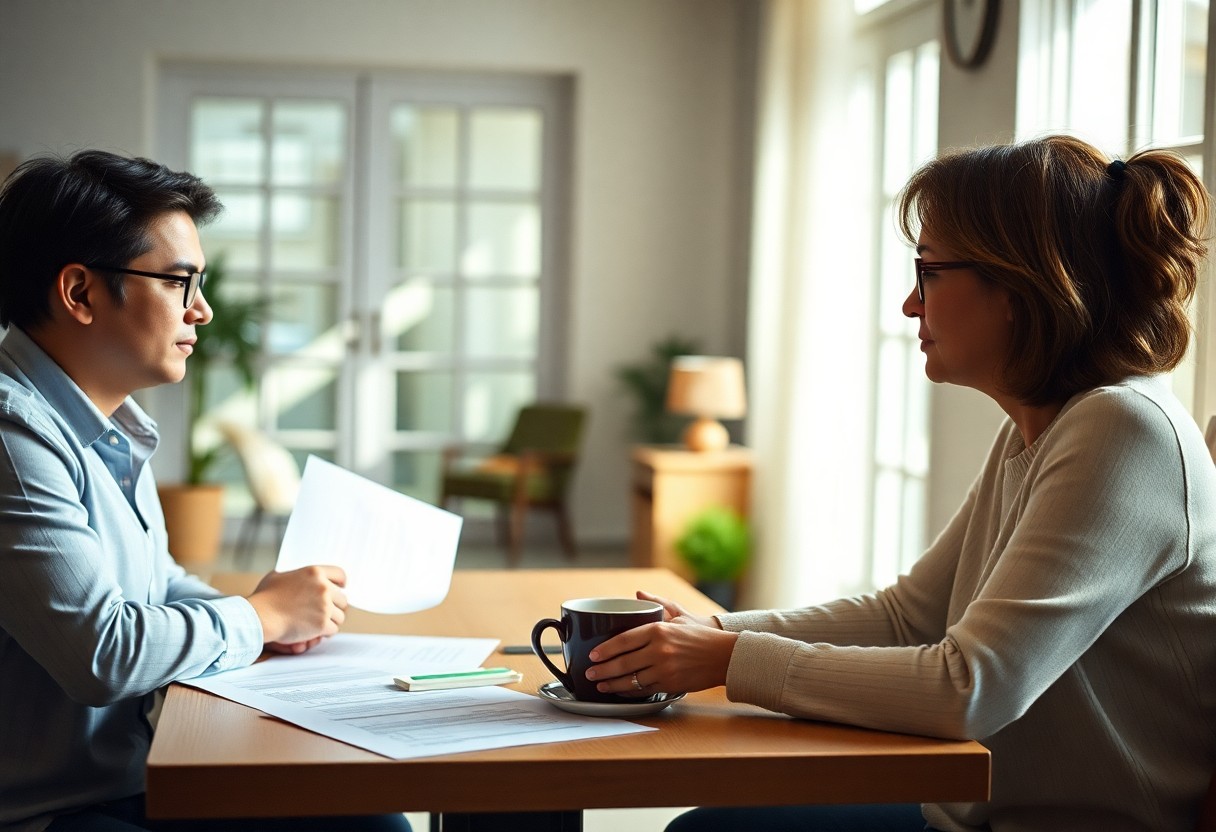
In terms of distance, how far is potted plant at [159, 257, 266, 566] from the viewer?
19.4 feet

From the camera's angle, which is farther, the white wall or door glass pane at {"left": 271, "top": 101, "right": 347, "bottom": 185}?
door glass pane at {"left": 271, "top": 101, "right": 347, "bottom": 185}

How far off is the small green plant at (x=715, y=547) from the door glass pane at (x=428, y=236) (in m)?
2.32

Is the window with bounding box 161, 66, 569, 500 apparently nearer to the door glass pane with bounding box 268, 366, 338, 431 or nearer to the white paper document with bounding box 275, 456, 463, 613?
the door glass pane with bounding box 268, 366, 338, 431

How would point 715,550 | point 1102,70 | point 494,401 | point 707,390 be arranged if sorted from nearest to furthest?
point 1102,70 → point 715,550 → point 707,390 → point 494,401

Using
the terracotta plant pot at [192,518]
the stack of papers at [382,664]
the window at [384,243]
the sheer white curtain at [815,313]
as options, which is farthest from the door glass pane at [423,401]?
the stack of papers at [382,664]

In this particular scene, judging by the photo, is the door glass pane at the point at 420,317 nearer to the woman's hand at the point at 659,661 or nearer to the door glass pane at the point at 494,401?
the door glass pane at the point at 494,401

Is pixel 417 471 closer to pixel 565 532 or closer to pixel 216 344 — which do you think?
pixel 565 532

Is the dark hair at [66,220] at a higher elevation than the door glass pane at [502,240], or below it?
below

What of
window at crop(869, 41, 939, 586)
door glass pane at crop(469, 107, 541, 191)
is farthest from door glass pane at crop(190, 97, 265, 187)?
window at crop(869, 41, 939, 586)

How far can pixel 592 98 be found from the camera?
6.75 metres

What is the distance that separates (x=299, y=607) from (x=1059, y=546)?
0.85 meters

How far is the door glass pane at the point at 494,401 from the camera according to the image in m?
6.95

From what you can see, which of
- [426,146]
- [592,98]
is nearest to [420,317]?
[426,146]

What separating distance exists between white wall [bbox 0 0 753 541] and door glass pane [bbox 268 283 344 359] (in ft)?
3.02
